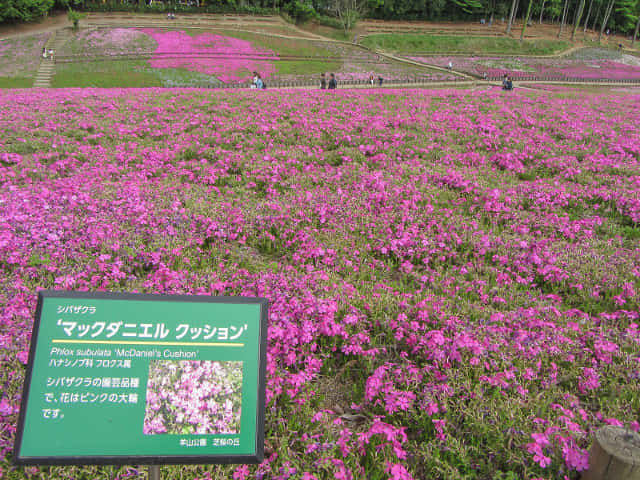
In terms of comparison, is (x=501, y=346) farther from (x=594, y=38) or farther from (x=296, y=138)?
(x=594, y=38)

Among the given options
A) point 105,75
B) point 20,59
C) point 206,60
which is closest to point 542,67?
point 206,60

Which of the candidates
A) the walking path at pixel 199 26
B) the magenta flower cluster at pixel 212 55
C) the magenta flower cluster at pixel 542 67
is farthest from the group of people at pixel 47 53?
the magenta flower cluster at pixel 542 67

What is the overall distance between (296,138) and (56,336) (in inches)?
454

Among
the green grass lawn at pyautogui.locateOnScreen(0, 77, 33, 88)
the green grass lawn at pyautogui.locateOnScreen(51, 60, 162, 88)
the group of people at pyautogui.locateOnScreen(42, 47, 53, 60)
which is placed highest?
the group of people at pyautogui.locateOnScreen(42, 47, 53, 60)

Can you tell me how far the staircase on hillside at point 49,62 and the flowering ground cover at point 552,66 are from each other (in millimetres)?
47373

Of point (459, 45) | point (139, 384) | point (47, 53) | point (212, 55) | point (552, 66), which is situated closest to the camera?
point (139, 384)

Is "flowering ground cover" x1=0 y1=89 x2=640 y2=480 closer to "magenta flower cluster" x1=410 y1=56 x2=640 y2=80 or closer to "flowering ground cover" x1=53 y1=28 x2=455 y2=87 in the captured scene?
"flowering ground cover" x1=53 y1=28 x2=455 y2=87

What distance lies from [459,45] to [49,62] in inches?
2415

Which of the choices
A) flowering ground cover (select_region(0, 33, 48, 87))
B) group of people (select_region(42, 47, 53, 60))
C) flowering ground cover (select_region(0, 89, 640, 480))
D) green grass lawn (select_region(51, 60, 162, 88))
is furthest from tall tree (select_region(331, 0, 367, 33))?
flowering ground cover (select_region(0, 89, 640, 480))

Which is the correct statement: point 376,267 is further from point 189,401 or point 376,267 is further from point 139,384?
point 139,384

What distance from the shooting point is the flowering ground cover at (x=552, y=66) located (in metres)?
54.5

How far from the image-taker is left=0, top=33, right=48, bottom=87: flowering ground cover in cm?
3831

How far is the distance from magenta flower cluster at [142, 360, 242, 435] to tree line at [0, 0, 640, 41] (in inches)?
2954

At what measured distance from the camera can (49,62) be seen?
4412 centimetres
